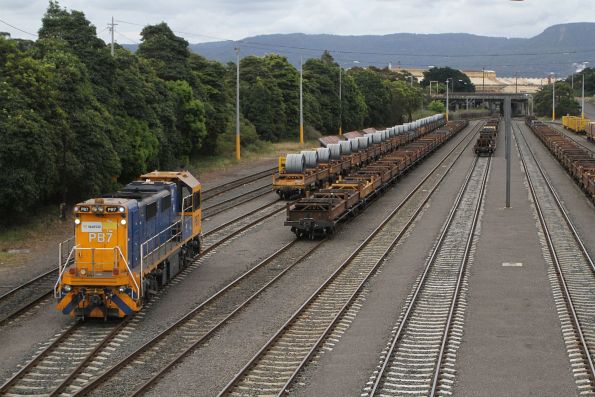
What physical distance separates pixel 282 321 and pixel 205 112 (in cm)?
4447

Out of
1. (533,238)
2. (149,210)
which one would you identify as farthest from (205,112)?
(149,210)

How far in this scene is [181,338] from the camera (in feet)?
59.0

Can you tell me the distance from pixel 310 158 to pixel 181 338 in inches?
1216

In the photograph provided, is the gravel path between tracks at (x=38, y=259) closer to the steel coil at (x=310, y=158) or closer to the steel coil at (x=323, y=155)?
the steel coil at (x=310, y=158)

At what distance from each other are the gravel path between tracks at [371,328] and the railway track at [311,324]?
323 mm

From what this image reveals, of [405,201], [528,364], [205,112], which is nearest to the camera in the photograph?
[528,364]

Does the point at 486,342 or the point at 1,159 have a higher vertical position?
the point at 1,159

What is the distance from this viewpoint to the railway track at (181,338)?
48.7 feet

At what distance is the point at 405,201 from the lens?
43.3 metres

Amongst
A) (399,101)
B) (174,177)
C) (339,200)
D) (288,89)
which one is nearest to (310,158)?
(339,200)

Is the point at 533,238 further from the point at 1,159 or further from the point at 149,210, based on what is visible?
the point at 1,159

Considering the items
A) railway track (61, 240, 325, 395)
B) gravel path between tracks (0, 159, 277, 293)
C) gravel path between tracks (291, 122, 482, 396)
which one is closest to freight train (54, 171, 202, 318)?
railway track (61, 240, 325, 395)

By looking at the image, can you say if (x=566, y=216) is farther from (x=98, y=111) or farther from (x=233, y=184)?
(x=98, y=111)

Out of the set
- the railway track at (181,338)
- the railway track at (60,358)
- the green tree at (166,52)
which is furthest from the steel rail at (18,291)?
the green tree at (166,52)
